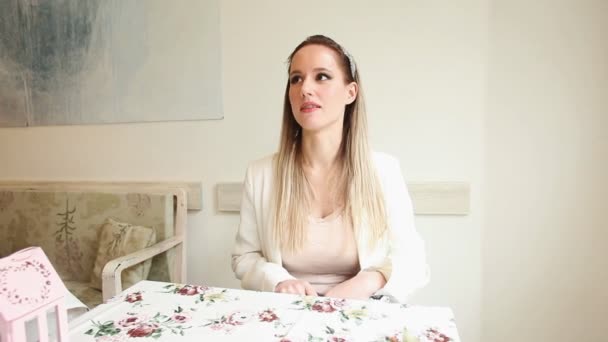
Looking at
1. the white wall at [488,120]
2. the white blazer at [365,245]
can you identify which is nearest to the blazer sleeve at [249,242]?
the white blazer at [365,245]

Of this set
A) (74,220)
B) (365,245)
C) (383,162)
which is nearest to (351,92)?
(383,162)

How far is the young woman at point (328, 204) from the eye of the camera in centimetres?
98

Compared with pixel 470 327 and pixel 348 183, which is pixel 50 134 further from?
pixel 470 327

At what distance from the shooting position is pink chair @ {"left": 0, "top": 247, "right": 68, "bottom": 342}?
14.8 inches

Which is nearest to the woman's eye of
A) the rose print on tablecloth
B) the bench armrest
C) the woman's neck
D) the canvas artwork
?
the woman's neck

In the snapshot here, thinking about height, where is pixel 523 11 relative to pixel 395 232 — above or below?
above

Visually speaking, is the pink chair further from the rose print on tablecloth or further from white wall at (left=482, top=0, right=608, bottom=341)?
white wall at (left=482, top=0, right=608, bottom=341)

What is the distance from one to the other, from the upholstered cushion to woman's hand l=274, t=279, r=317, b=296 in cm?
96

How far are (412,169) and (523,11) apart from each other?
2.54 ft

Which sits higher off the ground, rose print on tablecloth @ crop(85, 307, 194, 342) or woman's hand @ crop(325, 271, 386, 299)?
rose print on tablecloth @ crop(85, 307, 194, 342)

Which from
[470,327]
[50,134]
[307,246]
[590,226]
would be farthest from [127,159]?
[590,226]

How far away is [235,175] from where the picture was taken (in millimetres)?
1687

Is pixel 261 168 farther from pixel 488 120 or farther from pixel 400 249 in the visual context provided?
pixel 488 120

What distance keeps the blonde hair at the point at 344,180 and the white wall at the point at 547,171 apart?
28.1 inches
